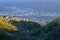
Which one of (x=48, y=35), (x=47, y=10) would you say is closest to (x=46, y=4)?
(x=47, y=10)

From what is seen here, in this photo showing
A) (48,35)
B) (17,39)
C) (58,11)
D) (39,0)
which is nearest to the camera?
(17,39)

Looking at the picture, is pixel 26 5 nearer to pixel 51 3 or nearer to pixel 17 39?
pixel 51 3

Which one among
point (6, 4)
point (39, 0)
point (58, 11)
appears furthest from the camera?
point (39, 0)

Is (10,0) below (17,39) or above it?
above

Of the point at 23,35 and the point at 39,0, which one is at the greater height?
the point at 39,0

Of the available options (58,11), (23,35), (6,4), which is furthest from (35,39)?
(6,4)

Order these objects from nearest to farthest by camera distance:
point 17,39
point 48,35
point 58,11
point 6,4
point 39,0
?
point 17,39 → point 48,35 → point 58,11 → point 6,4 → point 39,0

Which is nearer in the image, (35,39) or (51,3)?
(35,39)

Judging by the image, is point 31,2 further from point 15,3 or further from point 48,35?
point 48,35

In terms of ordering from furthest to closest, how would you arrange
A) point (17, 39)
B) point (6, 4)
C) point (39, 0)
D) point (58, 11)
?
point (39, 0) < point (6, 4) < point (58, 11) < point (17, 39)
